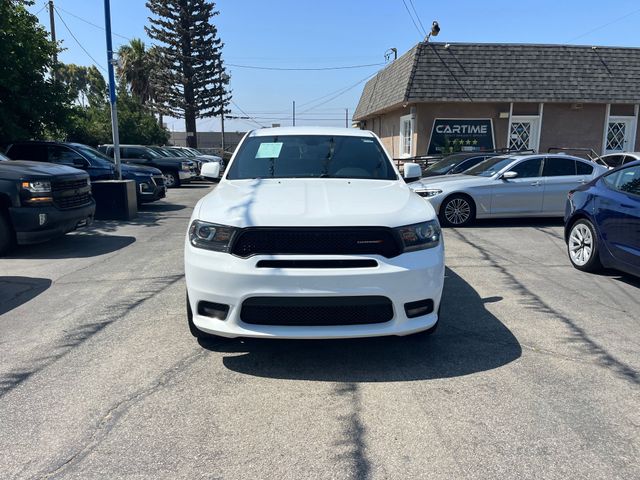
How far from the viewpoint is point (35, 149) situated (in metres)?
10.5

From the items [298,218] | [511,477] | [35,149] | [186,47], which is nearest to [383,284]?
[298,218]

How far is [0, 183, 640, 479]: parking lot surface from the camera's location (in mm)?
2521

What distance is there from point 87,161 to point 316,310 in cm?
1003

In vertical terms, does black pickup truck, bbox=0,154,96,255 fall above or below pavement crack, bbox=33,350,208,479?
above

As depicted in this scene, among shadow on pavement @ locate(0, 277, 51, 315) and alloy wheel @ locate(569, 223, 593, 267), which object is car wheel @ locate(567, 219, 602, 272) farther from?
shadow on pavement @ locate(0, 277, 51, 315)

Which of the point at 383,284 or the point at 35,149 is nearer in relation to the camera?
the point at 383,284

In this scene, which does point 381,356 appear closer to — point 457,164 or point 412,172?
point 412,172

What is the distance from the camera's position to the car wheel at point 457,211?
32.0ft

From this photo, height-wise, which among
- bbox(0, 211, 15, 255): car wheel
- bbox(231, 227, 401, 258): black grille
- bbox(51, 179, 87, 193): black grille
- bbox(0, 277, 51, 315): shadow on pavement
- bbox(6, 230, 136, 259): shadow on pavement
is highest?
bbox(51, 179, 87, 193): black grille

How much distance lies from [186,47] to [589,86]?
2992cm

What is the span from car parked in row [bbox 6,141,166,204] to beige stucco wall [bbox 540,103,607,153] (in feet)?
49.5

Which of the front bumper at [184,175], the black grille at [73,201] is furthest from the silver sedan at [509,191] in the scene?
the front bumper at [184,175]

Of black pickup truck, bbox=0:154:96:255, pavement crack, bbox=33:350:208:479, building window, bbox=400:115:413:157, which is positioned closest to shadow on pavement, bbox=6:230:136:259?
black pickup truck, bbox=0:154:96:255

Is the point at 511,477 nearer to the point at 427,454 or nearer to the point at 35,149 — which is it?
the point at 427,454
